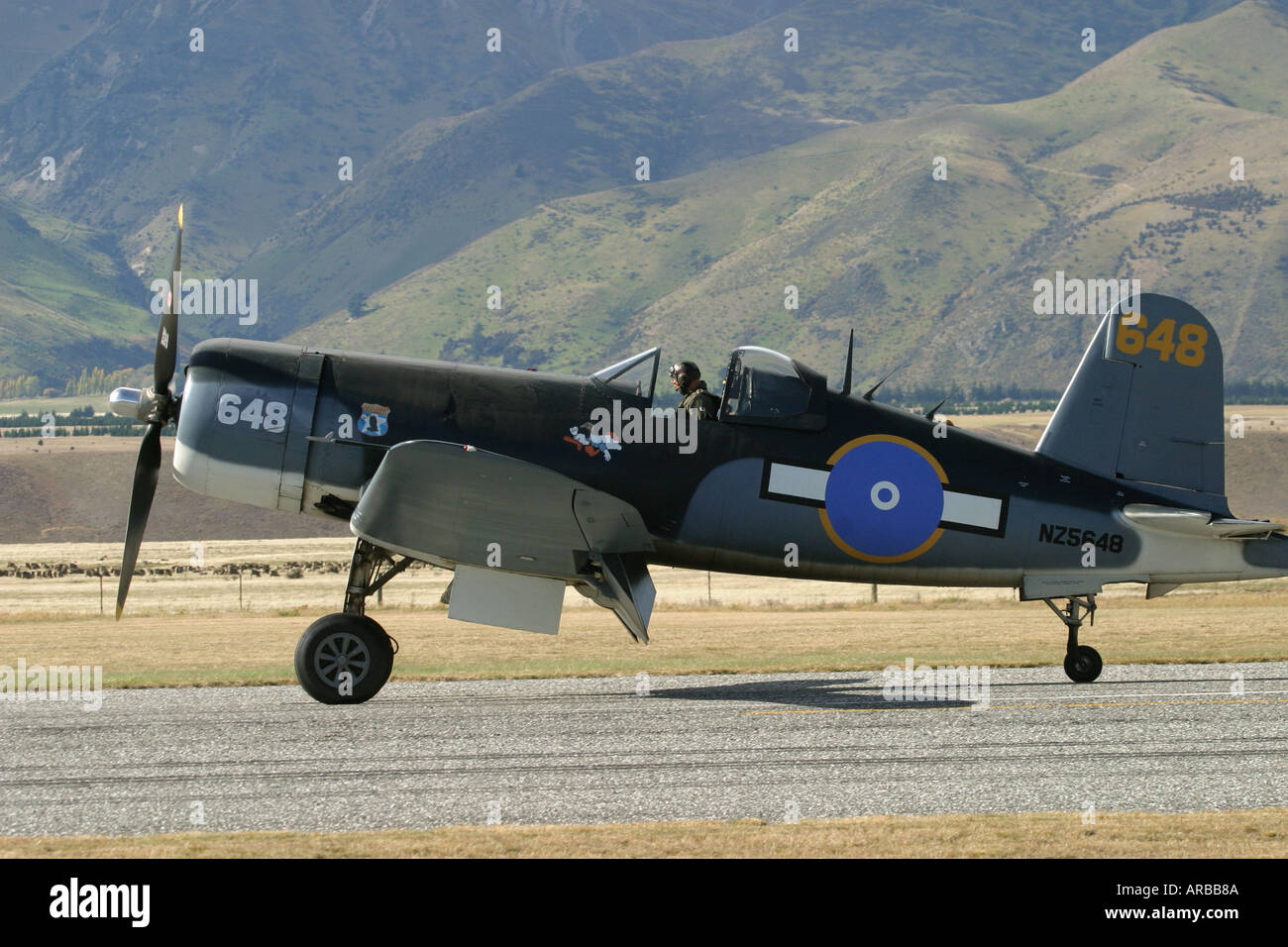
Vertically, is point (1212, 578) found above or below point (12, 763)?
above

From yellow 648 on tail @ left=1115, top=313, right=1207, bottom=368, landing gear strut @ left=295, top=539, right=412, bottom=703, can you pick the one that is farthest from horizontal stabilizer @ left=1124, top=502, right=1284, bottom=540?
landing gear strut @ left=295, top=539, right=412, bottom=703

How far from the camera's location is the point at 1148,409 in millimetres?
16875

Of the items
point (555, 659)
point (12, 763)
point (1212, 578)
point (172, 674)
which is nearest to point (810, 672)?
point (555, 659)

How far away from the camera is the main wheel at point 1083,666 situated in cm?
1756

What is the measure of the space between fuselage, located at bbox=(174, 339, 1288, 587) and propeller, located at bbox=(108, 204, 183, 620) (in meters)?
0.48

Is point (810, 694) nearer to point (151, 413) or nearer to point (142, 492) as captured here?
point (142, 492)

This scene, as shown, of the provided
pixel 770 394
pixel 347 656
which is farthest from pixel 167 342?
pixel 770 394

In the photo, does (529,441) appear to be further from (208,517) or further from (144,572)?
(208,517)

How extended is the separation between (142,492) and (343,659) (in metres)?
3.09

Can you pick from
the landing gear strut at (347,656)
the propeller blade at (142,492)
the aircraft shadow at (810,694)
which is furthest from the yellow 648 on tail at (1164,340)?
the propeller blade at (142,492)

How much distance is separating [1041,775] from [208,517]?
9945cm

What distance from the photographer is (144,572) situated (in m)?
67.7

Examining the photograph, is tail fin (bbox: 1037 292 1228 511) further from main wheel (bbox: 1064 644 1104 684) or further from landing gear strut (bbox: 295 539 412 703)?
landing gear strut (bbox: 295 539 412 703)

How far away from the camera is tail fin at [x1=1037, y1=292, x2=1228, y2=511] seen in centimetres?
1681
